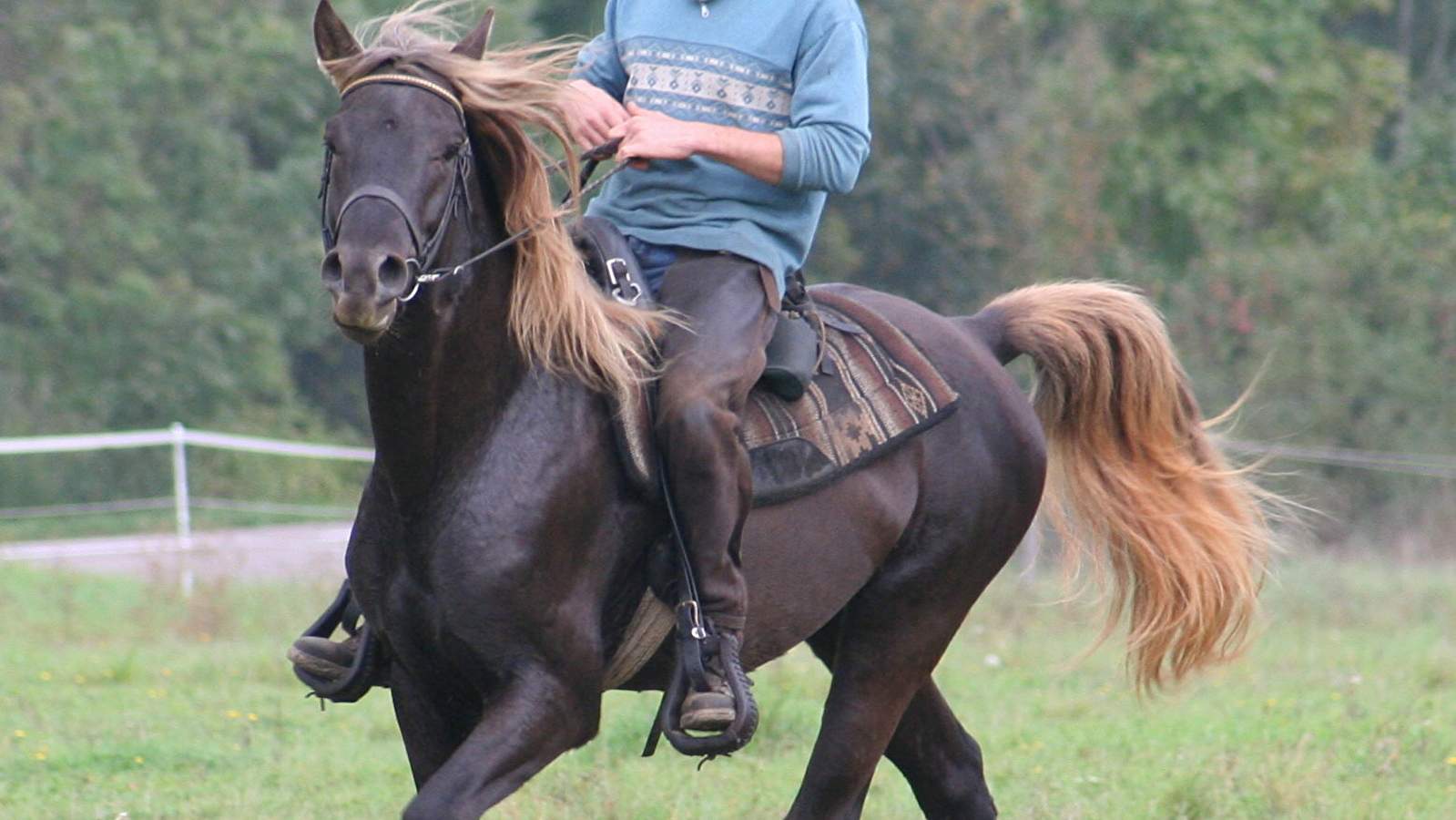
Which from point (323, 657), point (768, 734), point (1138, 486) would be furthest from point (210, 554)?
point (323, 657)

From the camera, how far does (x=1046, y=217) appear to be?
2948cm

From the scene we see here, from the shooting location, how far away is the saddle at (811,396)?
4395 mm

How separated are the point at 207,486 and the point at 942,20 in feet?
50.4

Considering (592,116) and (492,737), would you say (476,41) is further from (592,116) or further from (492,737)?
(492,737)

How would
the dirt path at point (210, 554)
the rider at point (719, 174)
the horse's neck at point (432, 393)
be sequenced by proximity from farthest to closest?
the dirt path at point (210, 554), the rider at point (719, 174), the horse's neck at point (432, 393)

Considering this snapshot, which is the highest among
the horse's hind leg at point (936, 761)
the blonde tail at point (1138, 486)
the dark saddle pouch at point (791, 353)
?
the dark saddle pouch at point (791, 353)

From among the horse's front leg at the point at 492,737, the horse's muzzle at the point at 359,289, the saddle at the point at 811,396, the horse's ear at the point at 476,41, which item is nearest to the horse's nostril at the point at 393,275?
the horse's muzzle at the point at 359,289

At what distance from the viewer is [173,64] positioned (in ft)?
80.1

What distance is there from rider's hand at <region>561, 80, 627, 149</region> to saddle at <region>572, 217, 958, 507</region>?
0.25 meters

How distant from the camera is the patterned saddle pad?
4.59m

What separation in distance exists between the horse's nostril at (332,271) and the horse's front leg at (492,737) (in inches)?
39.1

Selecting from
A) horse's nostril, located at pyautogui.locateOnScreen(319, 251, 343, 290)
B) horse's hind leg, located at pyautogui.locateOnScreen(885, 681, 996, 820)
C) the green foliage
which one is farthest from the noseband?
the green foliage

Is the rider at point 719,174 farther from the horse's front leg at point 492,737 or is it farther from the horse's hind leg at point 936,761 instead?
the horse's hind leg at point 936,761

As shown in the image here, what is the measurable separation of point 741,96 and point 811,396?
31.6 inches
